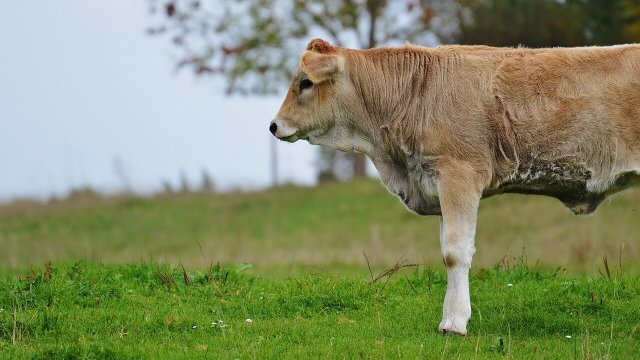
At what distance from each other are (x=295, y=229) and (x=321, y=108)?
17321 millimetres

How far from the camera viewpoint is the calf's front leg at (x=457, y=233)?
8.48 meters

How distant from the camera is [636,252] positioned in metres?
22.4

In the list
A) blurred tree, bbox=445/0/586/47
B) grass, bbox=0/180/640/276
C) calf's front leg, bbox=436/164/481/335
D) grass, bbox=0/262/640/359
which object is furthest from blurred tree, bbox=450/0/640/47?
calf's front leg, bbox=436/164/481/335

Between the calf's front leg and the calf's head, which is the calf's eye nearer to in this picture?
the calf's head

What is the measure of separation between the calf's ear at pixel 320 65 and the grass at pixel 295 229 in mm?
10118

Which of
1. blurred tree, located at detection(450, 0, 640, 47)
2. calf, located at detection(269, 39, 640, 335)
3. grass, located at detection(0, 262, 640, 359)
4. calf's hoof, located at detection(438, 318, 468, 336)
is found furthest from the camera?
blurred tree, located at detection(450, 0, 640, 47)

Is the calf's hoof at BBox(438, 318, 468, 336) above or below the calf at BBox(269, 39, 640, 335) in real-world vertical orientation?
below

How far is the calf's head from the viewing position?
30.6 feet

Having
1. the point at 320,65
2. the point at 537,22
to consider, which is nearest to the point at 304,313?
the point at 320,65

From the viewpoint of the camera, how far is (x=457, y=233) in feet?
28.0

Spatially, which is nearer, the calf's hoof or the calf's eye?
the calf's hoof

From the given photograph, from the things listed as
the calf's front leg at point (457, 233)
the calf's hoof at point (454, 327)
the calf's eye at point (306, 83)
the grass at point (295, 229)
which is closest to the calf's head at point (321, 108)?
the calf's eye at point (306, 83)

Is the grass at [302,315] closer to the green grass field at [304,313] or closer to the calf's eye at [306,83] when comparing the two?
the green grass field at [304,313]

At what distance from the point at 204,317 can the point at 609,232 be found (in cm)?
1653
